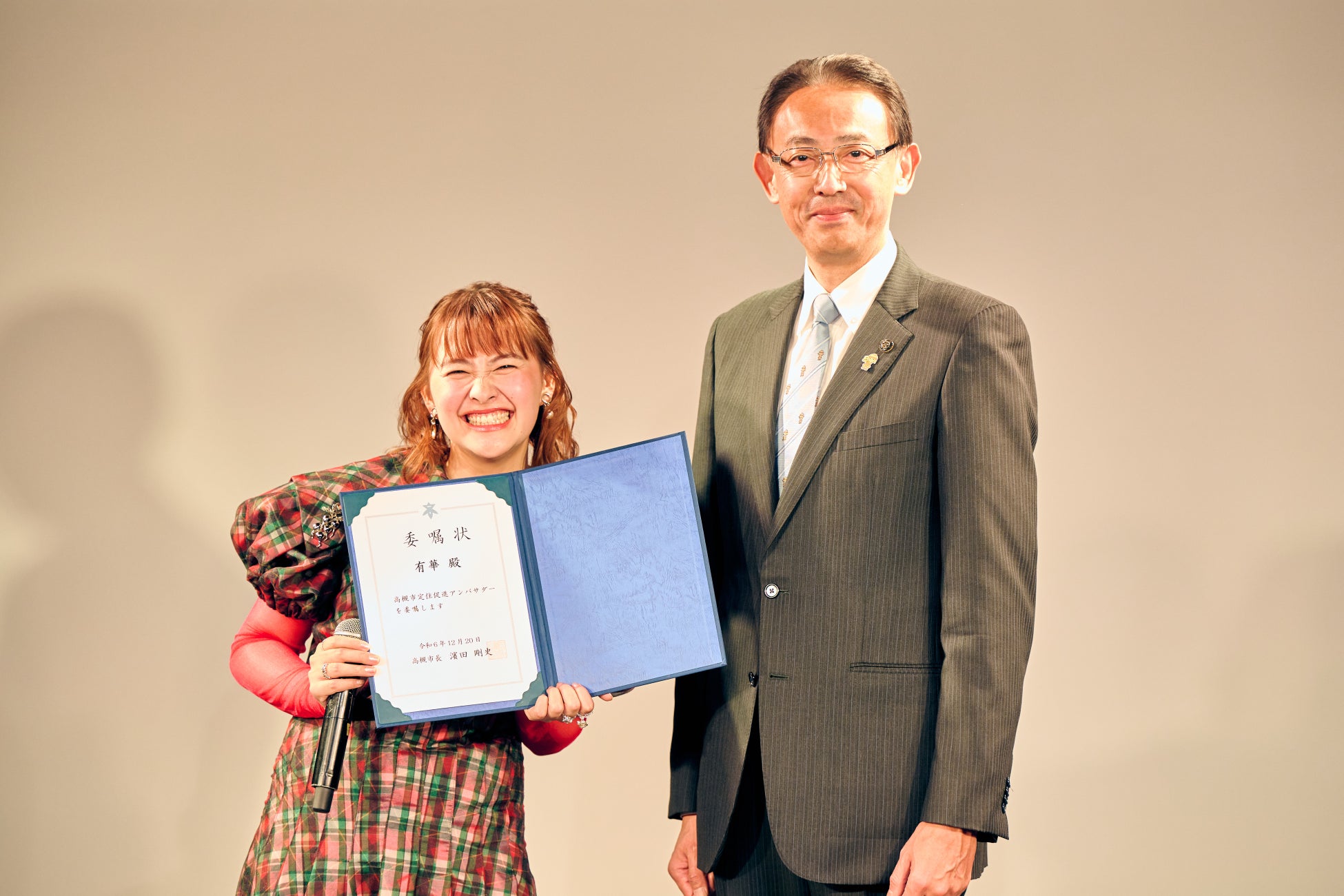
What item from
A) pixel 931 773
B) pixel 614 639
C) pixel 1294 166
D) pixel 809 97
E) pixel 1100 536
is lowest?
pixel 1100 536

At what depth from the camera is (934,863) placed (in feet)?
4.62

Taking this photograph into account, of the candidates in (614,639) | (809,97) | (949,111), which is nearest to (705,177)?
(949,111)

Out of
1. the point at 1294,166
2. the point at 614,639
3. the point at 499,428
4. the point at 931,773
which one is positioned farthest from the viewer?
the point at 1294,166

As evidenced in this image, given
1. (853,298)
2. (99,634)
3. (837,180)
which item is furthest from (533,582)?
(99,634)

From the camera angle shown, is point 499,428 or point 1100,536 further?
point 1100,536

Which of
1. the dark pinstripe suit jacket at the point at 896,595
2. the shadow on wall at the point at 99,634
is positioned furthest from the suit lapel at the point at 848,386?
the shadow on wall at the point at 99,634

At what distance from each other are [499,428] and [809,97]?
691 millimetres

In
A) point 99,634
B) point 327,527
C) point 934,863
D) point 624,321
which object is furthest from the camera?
point 624,321

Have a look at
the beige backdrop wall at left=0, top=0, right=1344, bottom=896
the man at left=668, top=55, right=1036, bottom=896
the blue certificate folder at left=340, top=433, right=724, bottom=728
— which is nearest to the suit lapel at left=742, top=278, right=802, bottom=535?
the man at left=668, top=55, right=1036, bottom=896

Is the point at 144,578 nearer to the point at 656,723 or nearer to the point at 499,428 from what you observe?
the point at 656,723

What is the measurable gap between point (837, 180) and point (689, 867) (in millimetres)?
1083

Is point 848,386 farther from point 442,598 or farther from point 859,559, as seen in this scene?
point 442,598

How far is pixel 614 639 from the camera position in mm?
1569

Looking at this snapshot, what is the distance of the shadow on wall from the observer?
2791 mm
